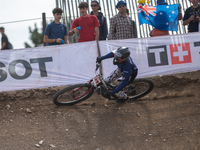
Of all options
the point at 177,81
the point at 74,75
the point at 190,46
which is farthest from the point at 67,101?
the point at 190,46

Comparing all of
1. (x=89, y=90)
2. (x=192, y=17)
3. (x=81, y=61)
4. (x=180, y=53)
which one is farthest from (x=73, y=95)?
(x=192, y=17)

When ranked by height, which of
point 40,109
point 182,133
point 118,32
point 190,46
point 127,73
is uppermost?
point 118,32

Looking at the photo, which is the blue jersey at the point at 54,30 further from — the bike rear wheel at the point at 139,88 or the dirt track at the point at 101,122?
the bike rear wheel at the point at 139,88

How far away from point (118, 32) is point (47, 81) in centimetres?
290

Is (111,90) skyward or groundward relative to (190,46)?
groundward

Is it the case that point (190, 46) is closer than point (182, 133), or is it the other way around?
point (182, 133)

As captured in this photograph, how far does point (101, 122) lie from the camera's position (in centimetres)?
654

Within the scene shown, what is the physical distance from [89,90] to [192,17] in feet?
14.7

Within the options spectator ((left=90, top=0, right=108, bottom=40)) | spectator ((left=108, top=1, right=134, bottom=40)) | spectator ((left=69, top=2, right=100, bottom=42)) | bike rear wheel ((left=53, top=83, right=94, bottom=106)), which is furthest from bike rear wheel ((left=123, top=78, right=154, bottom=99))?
spectator ((left=90, top=0, right=108, bottom=40))

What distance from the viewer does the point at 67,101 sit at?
6809 mm

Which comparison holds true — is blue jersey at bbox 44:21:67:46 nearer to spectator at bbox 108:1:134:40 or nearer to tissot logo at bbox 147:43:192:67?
spectator at bbox 108:1:134:40

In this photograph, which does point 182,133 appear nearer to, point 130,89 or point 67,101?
point 130,89

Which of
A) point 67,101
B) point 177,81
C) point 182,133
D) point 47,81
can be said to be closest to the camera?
point 182,133

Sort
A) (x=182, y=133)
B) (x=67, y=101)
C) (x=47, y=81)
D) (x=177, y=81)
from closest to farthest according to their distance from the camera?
1. (x=182, y=133)
2. (x=67, y=101)
3. (x=47, y=81)
4. (x=177, y=81)
